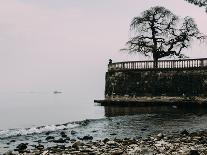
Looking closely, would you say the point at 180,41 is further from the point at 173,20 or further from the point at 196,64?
the point at 196,64

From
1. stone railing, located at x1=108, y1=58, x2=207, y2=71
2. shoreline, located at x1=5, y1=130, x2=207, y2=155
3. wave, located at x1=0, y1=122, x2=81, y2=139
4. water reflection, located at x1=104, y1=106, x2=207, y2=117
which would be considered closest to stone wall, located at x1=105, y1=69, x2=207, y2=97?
stone railing, located at x1=108, y1=58, x2=207, y2=71

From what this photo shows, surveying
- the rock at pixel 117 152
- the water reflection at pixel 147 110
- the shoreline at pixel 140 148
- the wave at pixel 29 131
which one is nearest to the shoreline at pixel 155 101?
the water reflection at pixel 147 110

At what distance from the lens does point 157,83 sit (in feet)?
160

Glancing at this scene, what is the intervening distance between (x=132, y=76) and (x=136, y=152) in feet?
111

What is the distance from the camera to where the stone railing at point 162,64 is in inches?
1842

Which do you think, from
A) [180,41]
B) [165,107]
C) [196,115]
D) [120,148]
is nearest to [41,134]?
[120,148]

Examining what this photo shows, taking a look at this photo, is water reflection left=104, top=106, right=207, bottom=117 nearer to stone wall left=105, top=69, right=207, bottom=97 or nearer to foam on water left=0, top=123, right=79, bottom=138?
stone wall left=105, top=69, right=207, bottom=97

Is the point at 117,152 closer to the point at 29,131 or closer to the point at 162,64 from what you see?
the point at 29,131

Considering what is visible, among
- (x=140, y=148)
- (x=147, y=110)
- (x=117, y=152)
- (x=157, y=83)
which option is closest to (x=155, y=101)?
(x=157, y=83)

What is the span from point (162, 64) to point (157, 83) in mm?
2138

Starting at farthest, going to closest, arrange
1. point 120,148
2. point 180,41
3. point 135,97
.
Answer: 1. point 180,41
2. point 135,97
3. point 120,148

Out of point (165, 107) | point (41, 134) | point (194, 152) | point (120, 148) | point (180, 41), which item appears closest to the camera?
point (194, 152)

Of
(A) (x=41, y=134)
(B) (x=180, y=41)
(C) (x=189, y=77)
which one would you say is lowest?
(A) (x=41, y=134)

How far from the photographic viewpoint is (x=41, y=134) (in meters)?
28.4
